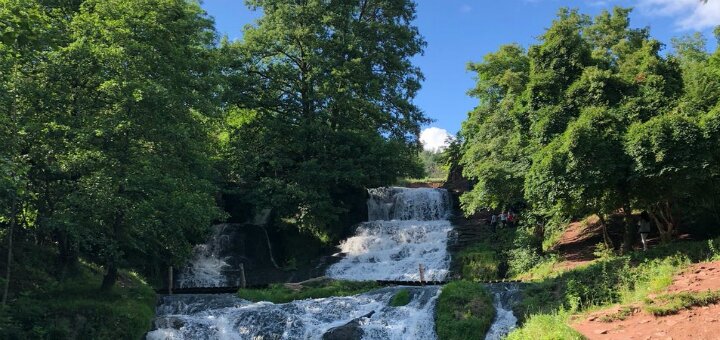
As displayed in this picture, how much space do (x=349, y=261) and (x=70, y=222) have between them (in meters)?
14.3

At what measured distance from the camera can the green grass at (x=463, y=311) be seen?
1347 centimetres

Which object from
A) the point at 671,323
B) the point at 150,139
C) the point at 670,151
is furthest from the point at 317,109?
the point at 671,323

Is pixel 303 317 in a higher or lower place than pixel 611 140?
lower

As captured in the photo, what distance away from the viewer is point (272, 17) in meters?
31.0

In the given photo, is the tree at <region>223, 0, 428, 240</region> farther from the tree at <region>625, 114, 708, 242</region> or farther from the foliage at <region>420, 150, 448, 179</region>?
the tree at <region>625, 114, 708, 242</region>

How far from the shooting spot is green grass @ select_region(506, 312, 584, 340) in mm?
10562

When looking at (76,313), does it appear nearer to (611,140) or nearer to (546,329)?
(546,329)

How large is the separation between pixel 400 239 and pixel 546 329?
51.0 ft

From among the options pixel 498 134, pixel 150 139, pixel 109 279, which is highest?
pixel 498 134

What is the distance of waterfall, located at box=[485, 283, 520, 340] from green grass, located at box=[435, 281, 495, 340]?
0.58 feet

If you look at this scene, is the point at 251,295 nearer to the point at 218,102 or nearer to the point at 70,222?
the point at 70,222

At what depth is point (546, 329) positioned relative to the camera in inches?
448

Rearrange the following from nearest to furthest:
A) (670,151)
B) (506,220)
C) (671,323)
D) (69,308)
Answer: (671,323), (69,308), (670,151), (506,220)

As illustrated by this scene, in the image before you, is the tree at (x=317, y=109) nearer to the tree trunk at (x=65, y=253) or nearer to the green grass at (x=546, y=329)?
the tree trunk at (x=65, y=253)
